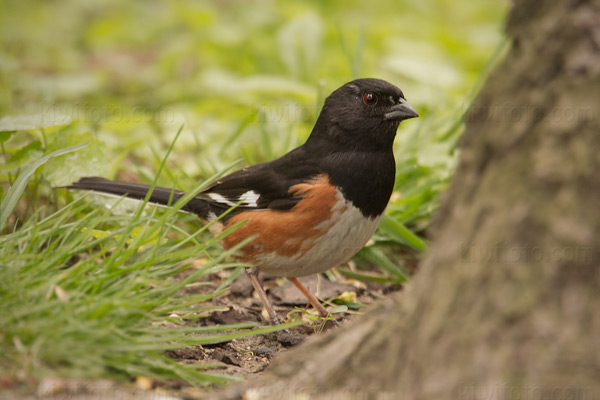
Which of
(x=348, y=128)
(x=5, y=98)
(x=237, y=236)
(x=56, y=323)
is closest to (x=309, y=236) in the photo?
(x=237, y=236)

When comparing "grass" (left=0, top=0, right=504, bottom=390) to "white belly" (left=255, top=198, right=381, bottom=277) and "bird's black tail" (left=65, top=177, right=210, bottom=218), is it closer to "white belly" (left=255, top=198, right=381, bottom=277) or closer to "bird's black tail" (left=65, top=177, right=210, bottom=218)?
"bird's black tail" (left=65, top=177, right=210, bottom=218)

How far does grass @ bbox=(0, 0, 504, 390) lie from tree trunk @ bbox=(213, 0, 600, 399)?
882 millimetres

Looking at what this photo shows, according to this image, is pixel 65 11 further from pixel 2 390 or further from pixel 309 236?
pixel 2 390

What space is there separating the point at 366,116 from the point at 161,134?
2.66 meters

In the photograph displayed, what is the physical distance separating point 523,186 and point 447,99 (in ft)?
12.9

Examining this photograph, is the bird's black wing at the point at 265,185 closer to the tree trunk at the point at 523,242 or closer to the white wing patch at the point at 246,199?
the white wing patch at the point at 246,199

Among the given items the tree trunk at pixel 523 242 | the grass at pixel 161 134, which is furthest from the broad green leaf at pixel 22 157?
the tree trunk at pixel 523 242

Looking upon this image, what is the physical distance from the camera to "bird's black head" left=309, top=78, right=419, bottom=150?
3416mm

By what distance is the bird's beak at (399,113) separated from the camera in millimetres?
3416

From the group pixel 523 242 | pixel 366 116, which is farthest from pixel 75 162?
pixel 523 242

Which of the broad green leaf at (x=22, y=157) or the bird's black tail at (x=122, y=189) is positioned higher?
the broad green leaf at (x=22, y=157)

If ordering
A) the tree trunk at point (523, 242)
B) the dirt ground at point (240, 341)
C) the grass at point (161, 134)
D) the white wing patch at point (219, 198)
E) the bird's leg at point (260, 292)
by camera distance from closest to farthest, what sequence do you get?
1. the tree trunk at point (523, 242)
2. the dirt ground at point (240, 341)
3. the grass at point (161, 134)
4. the bird's leg at point (260, 292)
5. the white wing patch at point (219, 198)

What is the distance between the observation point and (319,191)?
10.5 feet

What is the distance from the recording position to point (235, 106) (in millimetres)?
6016
